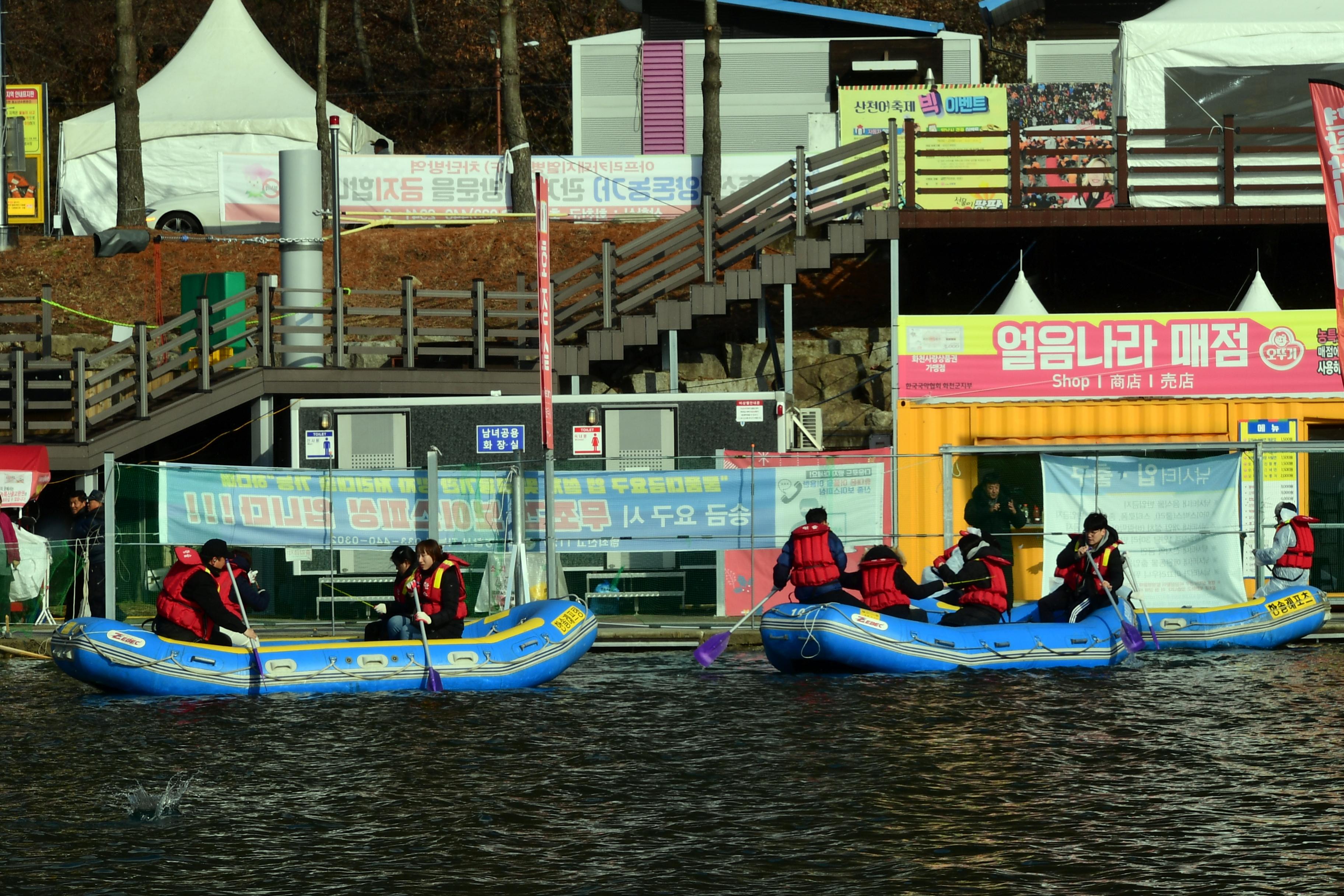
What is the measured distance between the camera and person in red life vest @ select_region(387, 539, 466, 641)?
16.3 metres

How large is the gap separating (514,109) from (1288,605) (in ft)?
71.8

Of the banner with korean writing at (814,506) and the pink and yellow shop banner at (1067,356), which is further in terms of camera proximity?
the pink and yellow shop banner at (1067,356)

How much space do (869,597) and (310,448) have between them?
27.0 feet

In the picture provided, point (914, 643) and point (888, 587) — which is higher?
point (888, 587)

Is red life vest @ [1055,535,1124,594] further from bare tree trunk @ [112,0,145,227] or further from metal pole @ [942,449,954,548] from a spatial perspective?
bare tree trunk @ [112,0,145,227]

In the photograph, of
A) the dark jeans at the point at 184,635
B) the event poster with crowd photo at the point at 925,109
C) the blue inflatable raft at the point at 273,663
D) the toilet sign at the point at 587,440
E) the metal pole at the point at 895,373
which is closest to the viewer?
the blue inflatable raft at the point at 273,663

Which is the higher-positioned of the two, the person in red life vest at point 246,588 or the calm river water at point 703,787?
the person in red life vest at point 246,588

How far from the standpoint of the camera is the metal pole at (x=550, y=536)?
63.0 feet

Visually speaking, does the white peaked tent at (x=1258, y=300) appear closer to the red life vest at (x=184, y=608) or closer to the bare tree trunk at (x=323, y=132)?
the red life vest at (x=184, y=608)

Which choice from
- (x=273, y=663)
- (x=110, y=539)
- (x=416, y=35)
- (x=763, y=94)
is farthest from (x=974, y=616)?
(x=416, y=35)

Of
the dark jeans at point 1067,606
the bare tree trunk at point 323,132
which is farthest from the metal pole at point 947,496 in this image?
the bare tree trunk at point 323,132

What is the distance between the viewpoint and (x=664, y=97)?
40.8m

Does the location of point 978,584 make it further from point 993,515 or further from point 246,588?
point 246,588

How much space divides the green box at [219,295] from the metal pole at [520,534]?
670 centimetres
